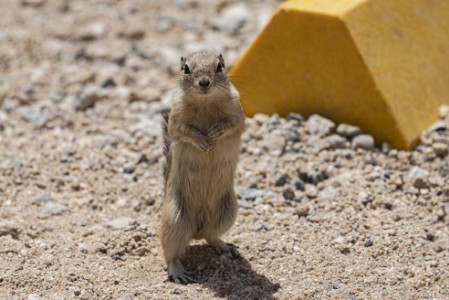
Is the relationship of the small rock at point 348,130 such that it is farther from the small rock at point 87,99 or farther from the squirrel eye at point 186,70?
the small rock at point 87,99

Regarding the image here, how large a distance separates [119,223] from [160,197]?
501 mm

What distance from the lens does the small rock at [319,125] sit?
280 inches

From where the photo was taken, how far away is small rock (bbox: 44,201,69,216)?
6416 millimetres

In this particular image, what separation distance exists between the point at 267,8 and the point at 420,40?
3561 mm

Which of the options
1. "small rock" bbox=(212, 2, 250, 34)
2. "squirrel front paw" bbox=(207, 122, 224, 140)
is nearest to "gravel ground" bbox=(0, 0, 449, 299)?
"small rock" bbox=(212, 2, 250, 34)

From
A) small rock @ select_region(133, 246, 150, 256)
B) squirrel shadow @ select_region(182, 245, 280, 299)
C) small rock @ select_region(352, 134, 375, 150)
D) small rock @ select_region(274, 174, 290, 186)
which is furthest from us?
small rock @ select_region(352, 134, 375, 150)

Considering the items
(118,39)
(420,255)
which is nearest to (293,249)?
(420,255)

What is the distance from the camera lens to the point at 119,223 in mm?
6230

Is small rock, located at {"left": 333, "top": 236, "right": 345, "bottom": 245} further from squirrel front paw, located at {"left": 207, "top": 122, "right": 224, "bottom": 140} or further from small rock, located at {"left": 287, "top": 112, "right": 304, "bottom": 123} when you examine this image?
small rock, located at {"left": 287, "top": 112, "right": 304, "bottom": 123}

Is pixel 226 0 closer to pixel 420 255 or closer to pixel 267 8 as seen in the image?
pixel 267 8

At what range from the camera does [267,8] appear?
10672 mm

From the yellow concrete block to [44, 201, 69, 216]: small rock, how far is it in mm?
1683

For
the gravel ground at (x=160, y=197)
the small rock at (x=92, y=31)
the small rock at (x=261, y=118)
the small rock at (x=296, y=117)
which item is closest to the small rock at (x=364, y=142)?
the gravel ground at (x=160, y=197)

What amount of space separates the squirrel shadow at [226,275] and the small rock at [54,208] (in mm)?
1063
